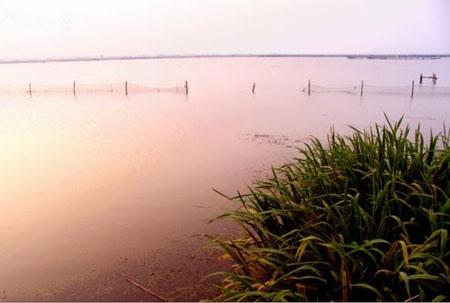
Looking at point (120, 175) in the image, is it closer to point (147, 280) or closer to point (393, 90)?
point (147, 280)

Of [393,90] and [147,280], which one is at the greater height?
[393,90]

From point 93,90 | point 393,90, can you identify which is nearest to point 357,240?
point 393,90

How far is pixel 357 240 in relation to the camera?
154 inches

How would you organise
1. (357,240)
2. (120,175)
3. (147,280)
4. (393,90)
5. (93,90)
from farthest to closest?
1. (93,90)
2. (393,90)
3. (120,175)
4. (147,280)
5. (357,240)

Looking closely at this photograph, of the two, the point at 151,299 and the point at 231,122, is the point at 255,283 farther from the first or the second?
the point at 231,122

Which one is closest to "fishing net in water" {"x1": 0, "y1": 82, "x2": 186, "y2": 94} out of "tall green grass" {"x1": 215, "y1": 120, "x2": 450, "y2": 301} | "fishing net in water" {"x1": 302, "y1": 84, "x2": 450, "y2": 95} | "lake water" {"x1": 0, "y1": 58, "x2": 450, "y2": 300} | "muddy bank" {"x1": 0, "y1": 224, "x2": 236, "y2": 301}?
"fishing net in water" {"x1": 302, "y1": 84, "x2": 450, "y2": 95}

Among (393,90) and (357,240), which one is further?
(393,90)

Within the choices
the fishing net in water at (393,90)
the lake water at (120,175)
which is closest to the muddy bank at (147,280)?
the lake water at (120,175)

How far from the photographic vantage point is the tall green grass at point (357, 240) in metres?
3.38

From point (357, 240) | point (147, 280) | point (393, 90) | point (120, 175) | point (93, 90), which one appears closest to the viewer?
point (357, 240)

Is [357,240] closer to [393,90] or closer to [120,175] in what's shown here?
[120,175]

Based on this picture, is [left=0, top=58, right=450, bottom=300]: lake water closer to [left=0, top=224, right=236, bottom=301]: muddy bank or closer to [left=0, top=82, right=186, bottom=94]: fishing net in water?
[left=0, top=224, right=236, bottom=301]: muddy bank

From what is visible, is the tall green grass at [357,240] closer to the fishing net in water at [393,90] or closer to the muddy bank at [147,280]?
the muddy bank at [147,280]

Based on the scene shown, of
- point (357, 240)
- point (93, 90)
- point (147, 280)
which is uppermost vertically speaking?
point (93, 90)
